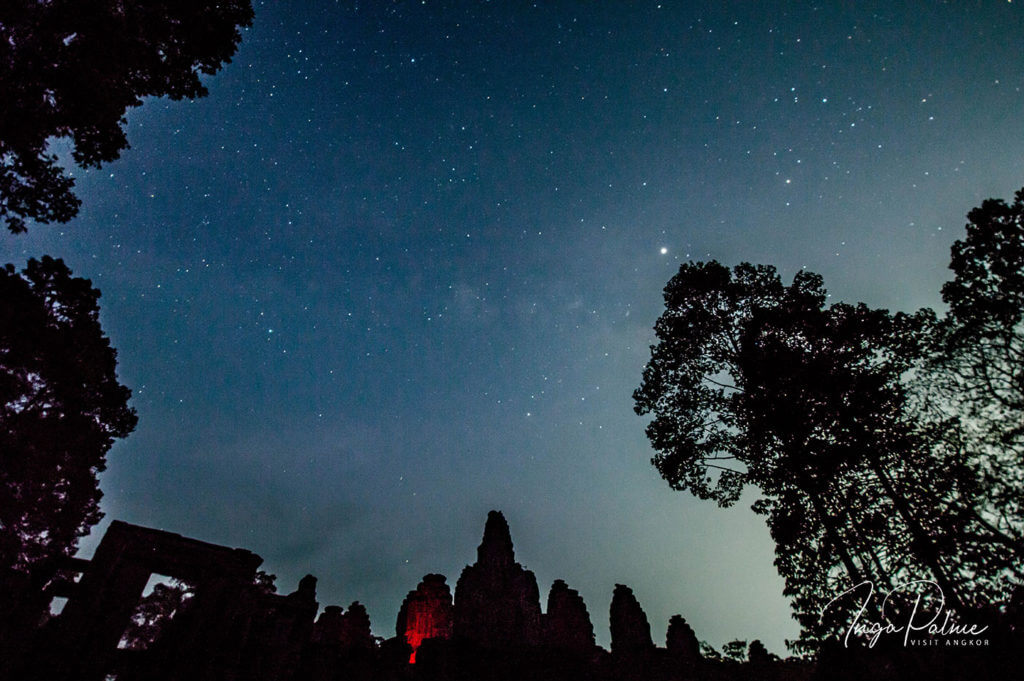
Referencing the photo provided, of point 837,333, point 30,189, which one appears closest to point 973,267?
point 837,333

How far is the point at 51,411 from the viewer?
15.2 m

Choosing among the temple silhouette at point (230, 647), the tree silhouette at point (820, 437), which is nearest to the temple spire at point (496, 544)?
the temple silhouette at point (230, 647)

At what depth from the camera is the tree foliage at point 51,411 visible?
43.3 feet

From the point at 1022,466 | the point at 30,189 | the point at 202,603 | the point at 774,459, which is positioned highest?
the point at 30,189

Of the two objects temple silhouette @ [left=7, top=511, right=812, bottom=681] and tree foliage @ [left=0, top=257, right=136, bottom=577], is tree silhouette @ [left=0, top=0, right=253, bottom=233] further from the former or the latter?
temple silhouette @ [left=7, top=511, right=812, bottom=681]

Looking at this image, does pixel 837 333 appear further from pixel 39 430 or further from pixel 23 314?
pixel 39 430

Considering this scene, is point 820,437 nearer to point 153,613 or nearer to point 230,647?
point 230,647

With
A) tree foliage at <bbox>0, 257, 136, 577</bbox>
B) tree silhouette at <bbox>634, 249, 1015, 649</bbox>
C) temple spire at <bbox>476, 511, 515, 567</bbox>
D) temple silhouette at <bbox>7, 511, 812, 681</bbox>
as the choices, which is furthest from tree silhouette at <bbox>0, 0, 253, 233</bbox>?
temple spire at <bbox>476, 511, 515, 567</bbox>

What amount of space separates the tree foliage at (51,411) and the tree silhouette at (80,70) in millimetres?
3683

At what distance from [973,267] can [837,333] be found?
372 centimetres

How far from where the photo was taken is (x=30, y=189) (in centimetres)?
1080

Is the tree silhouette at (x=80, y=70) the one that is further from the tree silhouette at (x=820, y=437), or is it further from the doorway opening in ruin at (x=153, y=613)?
the doorway opening in ruin at (x=153, y=613)

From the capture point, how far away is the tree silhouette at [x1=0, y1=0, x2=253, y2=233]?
1021cm

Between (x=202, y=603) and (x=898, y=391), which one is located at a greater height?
(x=898, y=391)
